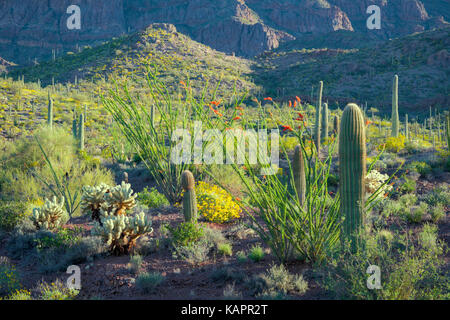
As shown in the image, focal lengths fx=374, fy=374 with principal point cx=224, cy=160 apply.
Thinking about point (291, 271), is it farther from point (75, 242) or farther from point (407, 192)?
point (407, 192)

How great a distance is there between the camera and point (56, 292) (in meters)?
4.39

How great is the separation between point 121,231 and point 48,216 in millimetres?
1997

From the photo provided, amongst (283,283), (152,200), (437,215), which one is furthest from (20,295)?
(437,215)

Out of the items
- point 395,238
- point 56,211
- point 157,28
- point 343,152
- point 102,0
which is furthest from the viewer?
point 102,0

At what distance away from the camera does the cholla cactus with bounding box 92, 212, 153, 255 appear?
5.50m

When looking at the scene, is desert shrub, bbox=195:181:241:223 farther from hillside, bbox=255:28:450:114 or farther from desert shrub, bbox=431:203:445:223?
hillside, bbox=255:28:450:114

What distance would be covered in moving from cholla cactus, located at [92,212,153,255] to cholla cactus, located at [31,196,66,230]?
5.15 feet

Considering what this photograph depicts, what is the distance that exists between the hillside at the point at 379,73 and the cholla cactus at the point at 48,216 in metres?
34.7

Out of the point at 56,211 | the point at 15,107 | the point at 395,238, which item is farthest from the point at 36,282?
the point at 15,107

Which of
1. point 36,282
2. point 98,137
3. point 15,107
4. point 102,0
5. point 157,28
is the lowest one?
point 36,282

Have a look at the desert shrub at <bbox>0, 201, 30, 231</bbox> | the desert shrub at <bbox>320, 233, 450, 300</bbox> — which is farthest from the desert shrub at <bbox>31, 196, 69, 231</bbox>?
the desert shrub at <bbox>320, 233, 450, 300</bbox>

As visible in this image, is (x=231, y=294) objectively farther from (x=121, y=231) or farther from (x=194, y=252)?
(x=121, y=231)
